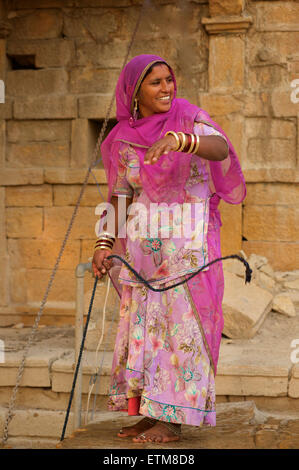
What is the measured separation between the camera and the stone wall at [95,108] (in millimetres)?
5992

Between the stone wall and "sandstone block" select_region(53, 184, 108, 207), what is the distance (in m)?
0.01

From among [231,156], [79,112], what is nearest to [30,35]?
[79,112]

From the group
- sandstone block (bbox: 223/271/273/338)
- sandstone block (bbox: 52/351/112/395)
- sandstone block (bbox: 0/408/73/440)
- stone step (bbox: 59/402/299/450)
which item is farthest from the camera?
sandstone block (bbox: 223/271/273/338)

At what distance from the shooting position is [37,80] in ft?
21.3

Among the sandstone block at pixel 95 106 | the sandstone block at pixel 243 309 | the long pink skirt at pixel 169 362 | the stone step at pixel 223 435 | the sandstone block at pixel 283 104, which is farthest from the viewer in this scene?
the sandstone block at pixel 95 106

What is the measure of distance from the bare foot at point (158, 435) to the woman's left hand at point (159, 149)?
122cm

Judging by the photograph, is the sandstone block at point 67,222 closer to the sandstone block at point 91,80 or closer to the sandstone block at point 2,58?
the sandstone block at point 91,80

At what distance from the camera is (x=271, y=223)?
6012 mm

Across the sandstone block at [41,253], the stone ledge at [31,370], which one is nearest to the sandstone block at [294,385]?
the stone ledge at [31,370]

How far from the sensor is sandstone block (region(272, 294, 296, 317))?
5238mm

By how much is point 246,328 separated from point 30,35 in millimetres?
3637

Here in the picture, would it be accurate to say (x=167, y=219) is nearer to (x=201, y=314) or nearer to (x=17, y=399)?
(x=201, y=314)

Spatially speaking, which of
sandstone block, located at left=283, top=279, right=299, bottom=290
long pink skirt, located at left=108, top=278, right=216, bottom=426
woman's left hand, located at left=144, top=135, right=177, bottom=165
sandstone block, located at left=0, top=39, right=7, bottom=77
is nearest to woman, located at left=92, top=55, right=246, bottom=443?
long pink skirt, located at left=108, top=278, right=216, bottom=426

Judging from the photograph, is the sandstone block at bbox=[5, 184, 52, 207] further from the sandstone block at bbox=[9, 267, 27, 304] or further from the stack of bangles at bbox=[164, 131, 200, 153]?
the stack of bangles at bbox=[164, 131, 200, 153]
